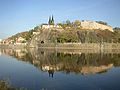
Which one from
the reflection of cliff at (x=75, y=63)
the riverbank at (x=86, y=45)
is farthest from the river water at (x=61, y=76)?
the riverbank at (x=86, y=45)

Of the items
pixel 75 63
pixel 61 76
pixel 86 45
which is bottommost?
pixel 61 76

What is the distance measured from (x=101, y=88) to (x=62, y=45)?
15160 centimetres

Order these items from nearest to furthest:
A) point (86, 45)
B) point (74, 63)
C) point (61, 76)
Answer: point (61, 76) → point (74, 63) → point (86, 45)

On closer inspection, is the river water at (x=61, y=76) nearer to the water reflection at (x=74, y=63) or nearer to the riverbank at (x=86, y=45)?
the water reflection at (x=74, y=63)

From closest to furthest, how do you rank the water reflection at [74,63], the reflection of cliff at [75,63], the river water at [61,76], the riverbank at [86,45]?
the river water at [61,76] < the water reflection at [74,63] < the reflection of cliff at [75,63] < the riverbank at [86,45]

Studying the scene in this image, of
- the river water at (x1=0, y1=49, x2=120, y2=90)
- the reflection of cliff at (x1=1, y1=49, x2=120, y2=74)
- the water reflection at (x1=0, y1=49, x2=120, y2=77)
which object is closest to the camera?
the river water at (x1=0, y1=49, x2=120, y2=90)

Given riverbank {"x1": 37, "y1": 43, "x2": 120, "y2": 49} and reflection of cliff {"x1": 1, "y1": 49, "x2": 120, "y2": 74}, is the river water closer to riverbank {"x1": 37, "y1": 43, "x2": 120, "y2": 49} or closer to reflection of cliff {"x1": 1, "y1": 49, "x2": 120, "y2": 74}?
reflection of cliff {"x1": 1, "y1": 49, "x2": 120, "y2": 74}

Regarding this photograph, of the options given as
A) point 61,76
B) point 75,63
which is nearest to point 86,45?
point 75,63

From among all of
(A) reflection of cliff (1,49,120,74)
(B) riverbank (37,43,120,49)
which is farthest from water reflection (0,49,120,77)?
(B) riverbank (37,43,120,49)

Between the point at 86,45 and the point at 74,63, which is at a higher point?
the point at 86,45

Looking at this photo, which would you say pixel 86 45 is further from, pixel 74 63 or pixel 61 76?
pixel 61 76

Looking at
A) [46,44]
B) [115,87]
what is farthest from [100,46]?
[115,87]

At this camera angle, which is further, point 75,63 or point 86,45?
point 86,45

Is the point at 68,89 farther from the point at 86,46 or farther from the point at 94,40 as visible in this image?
the point at 94,40
